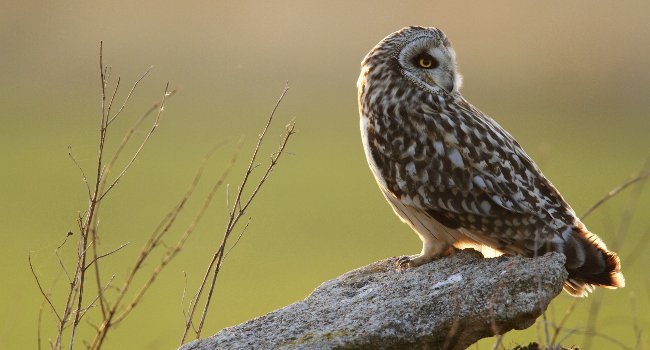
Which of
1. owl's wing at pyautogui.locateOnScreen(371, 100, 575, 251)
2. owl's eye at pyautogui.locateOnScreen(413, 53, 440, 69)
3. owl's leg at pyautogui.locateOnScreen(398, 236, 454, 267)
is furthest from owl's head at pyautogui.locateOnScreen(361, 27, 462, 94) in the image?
owl's leg at pyautogui.locateOnScreen(398, 236, 454, 267)

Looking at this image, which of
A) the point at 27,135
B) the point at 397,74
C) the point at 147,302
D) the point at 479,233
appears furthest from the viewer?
the point at 27,135

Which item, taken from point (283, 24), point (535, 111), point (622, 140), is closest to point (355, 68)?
point (283, 24)

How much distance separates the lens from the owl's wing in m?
5.79

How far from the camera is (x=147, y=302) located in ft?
66.1

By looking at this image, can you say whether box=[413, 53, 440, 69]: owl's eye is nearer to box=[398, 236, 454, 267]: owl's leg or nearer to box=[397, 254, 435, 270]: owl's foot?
box=[398, 236, 454, 267]: owl's leg

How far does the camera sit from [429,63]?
21.6 feet

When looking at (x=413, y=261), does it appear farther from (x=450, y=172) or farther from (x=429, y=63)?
(x=429, y=63)

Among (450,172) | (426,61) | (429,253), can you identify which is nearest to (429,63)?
(426,61)

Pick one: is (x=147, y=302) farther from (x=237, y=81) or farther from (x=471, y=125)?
(x=237, y=81)

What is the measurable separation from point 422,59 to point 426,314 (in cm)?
193

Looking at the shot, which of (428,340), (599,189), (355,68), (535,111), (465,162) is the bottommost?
(428,340)

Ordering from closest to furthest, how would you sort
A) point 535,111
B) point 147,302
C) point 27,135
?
point 147,302, point 27,135, point 535,111

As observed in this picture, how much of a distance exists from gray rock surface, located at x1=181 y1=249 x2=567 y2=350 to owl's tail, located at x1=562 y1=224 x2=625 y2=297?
21 centimetres

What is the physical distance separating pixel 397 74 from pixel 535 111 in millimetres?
29990
